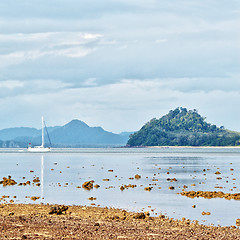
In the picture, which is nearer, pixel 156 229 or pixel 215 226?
pixel 156 229

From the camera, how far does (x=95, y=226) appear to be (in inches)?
1208

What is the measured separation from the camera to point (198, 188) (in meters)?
61.2

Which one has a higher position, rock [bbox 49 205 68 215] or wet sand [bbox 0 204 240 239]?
rock [bbox 49 205 68 215]

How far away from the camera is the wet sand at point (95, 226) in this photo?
27.7 meters

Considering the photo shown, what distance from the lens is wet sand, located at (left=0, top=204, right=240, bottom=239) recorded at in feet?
90.7

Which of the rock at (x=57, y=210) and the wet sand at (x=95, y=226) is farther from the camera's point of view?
the rock at (x=57, y=210)

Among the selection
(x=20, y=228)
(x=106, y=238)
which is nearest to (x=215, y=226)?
(x=106, y=238)

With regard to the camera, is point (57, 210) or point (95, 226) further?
point (57, 210)

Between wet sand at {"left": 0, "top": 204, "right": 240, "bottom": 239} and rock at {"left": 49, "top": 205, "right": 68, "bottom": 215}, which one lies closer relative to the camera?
wet sand at {"left": 0, "top": 204, "right": 240, "bottom": 239}

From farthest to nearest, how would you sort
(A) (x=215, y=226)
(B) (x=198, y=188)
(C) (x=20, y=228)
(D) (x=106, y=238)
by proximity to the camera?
(B) (x=198, y=188) < (A) (x=215, y=226) < (C) (x=20, y=228) < (D) (x=106, y=238)

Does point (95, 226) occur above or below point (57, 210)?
below

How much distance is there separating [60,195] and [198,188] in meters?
18.4

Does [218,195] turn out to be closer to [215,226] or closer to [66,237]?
[215,226]

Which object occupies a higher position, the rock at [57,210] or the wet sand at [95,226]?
the rock at [57,210]
